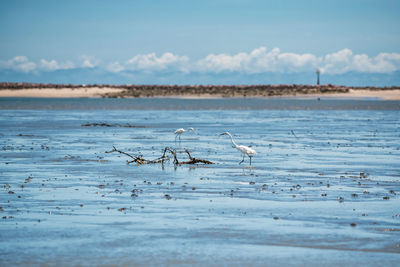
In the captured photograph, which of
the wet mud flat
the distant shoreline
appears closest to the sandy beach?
the distant shoreline

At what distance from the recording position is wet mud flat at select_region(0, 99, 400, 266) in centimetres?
996

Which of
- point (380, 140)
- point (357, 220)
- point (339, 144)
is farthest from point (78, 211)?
point (380, 140)

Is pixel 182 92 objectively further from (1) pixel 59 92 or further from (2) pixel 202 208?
(2) pixel 202 208

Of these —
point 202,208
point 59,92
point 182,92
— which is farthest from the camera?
point 182,92

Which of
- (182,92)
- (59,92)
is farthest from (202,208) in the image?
(182,92)

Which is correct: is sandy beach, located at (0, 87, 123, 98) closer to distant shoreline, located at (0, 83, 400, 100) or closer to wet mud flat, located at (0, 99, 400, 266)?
distant shoreline, located at (0, 83, 400, 100)

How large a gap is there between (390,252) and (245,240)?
2.19 metres

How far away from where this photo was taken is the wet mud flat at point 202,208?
9961 millimetres

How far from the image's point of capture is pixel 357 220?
40.0 ft

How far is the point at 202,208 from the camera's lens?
13.3 meters

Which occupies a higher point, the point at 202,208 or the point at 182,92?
the point at 182,92

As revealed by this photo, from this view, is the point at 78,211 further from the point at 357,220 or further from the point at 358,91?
the point at 358,91

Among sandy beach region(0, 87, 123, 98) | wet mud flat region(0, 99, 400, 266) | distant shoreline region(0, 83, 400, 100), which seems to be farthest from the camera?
sandy beach region(0, 87, 123, 98)

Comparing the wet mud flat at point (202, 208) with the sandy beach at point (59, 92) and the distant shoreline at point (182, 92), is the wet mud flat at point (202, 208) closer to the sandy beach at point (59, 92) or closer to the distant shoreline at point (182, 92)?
the distant shoreline at point (182, 92)
